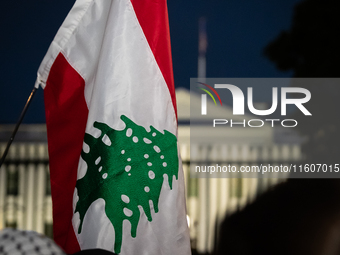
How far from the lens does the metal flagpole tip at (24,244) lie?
0.94ft

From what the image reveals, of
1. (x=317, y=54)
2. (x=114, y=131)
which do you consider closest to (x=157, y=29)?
(x=114, y=131)

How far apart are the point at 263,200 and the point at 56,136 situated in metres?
1.63

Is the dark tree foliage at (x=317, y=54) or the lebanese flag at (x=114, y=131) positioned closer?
the lebanese flag at (x=114, y=131)

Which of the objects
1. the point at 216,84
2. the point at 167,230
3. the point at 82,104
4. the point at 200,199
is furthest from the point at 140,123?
the point at 200,199

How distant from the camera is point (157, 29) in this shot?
2.81 feet

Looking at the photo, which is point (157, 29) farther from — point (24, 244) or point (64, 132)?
point (24, 244)

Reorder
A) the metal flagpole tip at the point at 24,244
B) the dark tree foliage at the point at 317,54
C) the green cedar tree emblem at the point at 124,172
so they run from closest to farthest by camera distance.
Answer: the metal flagpole tip at the point at 24,244 < the green cedar tree emblem at the point at 124,172 < the dark tree foliage at the point at 317,54

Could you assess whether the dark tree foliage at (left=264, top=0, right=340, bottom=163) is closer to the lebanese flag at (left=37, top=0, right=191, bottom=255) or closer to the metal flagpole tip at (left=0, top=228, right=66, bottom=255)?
the lebanese flag at (left=37, top=0, right=191, bottom=255)

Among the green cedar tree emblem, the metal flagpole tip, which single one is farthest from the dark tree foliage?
the metal flagpole tip

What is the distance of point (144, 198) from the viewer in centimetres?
79

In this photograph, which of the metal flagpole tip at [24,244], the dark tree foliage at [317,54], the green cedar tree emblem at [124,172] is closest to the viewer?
the metal flagpole tip at [24,244]

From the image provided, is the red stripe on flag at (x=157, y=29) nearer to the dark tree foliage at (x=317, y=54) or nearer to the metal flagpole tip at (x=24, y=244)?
the metal flagpole tip at (x=24, y=244)

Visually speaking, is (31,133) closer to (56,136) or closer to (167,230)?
(56,136)

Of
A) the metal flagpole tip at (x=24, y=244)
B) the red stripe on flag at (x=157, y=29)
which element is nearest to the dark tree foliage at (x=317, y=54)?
the red stripe on flag at (x=157, y=29)
